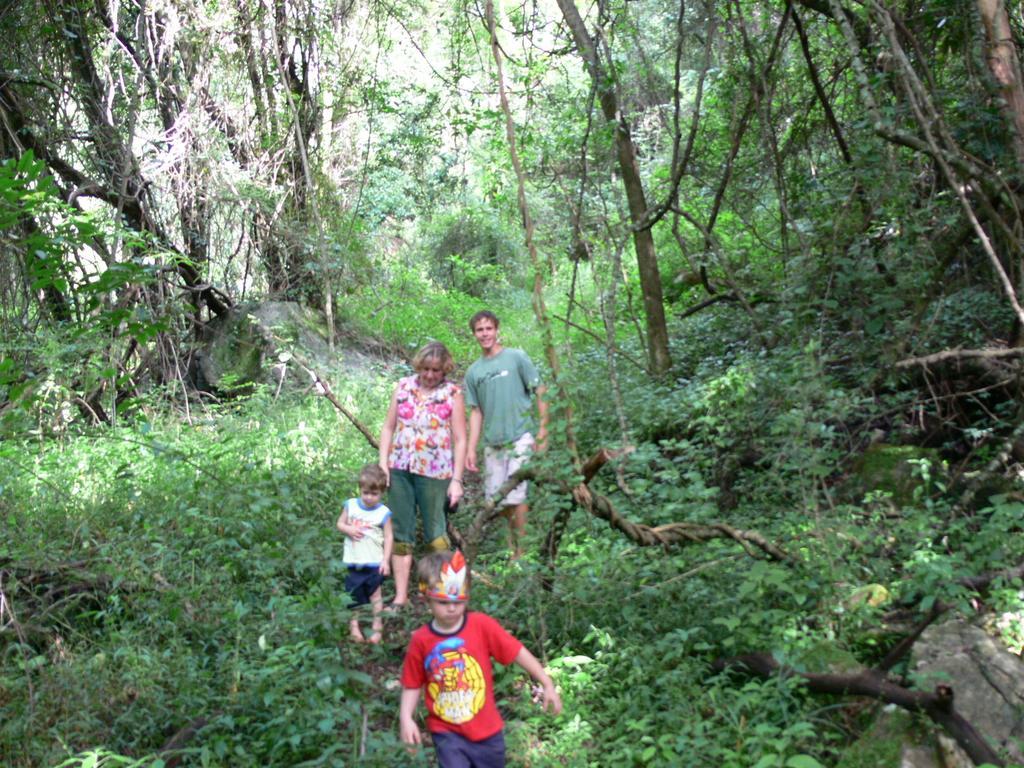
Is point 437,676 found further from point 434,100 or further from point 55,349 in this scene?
point 434,100

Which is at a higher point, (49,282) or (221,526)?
(49,282)

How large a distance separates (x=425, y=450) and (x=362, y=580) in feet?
3.00

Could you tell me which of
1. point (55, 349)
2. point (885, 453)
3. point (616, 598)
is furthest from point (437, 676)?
point (55, 349)

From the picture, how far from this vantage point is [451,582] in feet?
11.5

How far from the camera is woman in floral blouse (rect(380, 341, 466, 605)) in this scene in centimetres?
606

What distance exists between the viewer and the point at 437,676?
3539mm

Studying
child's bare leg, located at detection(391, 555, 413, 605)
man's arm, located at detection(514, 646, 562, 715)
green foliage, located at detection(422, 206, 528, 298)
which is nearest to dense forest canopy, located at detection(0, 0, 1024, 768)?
child's bare leg, located at detection(391, 555, 413, 605)

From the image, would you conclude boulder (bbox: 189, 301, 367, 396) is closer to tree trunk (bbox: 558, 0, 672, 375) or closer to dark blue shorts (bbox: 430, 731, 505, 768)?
tree trunk (bbox: 558, 0, 672, 375)

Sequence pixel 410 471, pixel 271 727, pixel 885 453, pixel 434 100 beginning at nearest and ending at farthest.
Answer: pixel 271 727 < pixel 410 471 < pixel 885 453 < pixel 434 100

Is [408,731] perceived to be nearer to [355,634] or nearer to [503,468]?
[355,634]

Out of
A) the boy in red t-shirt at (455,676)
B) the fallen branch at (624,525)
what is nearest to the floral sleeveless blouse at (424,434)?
the fallen branch at (624,525)

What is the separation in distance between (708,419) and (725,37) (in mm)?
5402

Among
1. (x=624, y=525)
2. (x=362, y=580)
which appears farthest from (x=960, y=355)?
(x=362, y=580)

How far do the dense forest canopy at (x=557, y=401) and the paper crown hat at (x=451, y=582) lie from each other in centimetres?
73
